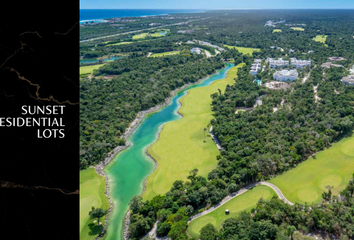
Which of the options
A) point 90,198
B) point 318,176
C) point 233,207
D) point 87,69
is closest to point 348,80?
point 318,176

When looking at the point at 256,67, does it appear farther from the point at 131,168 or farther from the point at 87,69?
the point at 87,69

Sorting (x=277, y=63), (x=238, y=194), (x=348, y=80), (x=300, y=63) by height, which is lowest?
(x=238, y=194)

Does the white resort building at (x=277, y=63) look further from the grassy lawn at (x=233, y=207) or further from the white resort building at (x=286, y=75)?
the grassy lawn at (x=233, y=207)

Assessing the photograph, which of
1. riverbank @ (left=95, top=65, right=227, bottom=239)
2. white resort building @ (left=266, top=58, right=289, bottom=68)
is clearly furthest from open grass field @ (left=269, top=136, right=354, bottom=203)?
white resort building @ (left=266, top=58, right=289, bottom=68)
